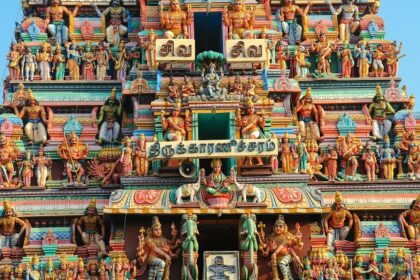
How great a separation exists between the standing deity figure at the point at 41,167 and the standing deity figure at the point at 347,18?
37.7 ft

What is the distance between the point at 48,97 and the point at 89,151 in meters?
2.86

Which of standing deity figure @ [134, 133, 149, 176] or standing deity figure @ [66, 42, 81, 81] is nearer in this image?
standing deity figure @ [134, 133, 149, 176]

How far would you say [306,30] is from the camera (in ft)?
162

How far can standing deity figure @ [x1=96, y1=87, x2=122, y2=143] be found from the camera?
45.8 meters

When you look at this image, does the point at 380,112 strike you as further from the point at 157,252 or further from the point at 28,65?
the point at 28,65

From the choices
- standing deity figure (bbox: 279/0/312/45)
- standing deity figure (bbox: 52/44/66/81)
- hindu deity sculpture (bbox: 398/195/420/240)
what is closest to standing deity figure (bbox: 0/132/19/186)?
standing deity figure (bbox: 52/44/66/81)

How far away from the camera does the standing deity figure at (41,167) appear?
44188 mm

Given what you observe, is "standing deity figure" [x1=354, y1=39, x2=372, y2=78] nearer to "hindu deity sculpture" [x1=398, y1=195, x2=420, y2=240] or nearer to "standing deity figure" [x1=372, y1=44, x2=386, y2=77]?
"standing deity figure" [x1=372, y1=44, x2=386, y2=77]

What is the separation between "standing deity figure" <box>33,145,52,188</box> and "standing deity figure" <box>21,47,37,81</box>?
3733 millimetres

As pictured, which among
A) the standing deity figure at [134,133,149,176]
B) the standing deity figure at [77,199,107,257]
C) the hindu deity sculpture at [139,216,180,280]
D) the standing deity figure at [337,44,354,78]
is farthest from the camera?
the standing deity figure at [337,44,354,78]

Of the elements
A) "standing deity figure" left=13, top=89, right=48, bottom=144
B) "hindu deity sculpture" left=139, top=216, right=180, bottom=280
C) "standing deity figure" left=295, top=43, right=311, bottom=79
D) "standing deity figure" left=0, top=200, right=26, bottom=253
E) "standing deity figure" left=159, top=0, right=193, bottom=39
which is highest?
"standing deity figure" left=159, top=0, right=193, bottom=39

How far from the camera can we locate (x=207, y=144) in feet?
139

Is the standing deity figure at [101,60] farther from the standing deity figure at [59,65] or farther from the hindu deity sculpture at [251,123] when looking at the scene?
the hindu deity sculpture at [251,123]

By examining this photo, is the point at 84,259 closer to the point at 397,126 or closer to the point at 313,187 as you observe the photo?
the point at 313,187
